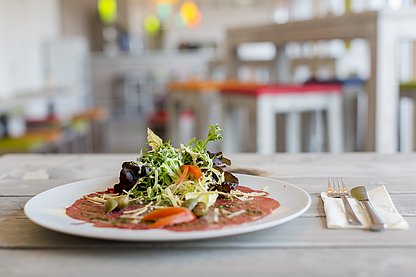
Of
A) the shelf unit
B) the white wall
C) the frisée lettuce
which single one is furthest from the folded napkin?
the white wall

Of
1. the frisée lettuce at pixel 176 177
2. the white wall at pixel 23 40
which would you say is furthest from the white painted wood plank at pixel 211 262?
the white wall at pixel 23 40

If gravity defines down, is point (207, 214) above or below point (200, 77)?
below

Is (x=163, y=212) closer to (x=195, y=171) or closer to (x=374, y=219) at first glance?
(x=195, y=171)

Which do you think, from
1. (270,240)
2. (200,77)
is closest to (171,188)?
(270,240)

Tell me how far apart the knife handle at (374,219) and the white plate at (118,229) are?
82 millimetres

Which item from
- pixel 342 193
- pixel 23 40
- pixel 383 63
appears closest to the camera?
pixel 342 193

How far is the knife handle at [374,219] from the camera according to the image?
72 centimetres

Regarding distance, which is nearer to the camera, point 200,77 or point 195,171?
point 195,171

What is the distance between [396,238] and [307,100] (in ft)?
6.60

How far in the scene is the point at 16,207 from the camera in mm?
883

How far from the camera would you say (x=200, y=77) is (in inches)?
345

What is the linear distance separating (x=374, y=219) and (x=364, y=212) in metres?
0.05

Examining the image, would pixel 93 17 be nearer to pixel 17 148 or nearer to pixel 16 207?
pixel 17 148

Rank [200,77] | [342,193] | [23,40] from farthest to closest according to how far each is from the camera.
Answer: [200,77]
[23,40]
[342,193]
